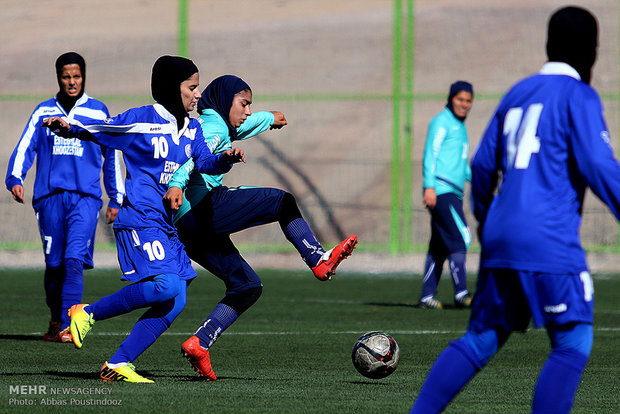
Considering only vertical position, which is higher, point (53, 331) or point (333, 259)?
point (333, 259)

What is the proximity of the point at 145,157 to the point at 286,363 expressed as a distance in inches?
74.4

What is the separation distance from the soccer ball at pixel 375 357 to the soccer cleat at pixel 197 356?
87cm

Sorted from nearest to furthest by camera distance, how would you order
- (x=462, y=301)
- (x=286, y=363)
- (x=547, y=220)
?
(x=547, y=220) < (x=286, y=363) < (x=462, y=301)

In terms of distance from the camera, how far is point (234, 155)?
21.3 ft

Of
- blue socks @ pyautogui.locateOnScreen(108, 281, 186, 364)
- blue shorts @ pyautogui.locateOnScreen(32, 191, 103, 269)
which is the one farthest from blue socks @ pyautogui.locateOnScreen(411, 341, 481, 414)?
blue shorts @ pyautogui.locateOnScreen(32, 191, 103, 269)

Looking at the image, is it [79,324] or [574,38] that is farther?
[79,324]

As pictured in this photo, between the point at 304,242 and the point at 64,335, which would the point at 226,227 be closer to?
the point at 304,242

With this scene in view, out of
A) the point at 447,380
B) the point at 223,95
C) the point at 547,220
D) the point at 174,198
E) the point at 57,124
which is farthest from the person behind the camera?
the point at 223,95

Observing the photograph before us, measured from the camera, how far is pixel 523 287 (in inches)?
178

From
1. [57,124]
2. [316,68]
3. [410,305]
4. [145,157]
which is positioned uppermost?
[57,124]

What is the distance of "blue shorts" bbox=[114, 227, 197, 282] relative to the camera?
6.75 metres

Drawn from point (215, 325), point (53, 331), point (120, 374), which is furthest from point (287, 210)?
point (53, 331)

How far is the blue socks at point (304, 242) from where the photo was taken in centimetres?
709

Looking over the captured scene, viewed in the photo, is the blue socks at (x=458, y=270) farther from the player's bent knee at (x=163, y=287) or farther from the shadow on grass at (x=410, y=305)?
the player's bent knee at (x=163, y=287)
